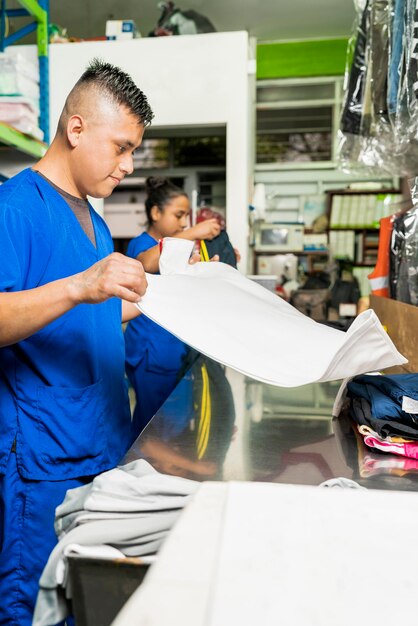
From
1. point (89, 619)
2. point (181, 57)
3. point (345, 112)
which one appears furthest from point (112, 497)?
point (181, 57)

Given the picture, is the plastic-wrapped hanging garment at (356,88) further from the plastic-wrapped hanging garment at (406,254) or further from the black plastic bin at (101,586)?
the black plastic bin at (101,586)

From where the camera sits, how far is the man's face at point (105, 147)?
52.6 inches

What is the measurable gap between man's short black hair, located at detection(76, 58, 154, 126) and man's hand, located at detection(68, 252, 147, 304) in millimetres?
537

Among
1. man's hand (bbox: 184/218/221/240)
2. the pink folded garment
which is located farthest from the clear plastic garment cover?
the pink folded garment

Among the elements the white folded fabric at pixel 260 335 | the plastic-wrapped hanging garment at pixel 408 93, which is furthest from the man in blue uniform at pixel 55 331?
the plastic-wrapped hanging garment at pixel 408 93

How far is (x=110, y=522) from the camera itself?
0.74 m

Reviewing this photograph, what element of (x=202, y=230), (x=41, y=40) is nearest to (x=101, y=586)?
(x=202, y=230)

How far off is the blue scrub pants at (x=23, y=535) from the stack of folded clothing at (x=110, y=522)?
0.45 m

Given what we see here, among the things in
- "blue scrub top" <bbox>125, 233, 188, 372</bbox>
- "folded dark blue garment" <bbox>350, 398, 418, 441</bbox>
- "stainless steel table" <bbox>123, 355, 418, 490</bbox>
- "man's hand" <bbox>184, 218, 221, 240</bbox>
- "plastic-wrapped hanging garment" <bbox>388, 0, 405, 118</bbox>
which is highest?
"plastic-wrapped hanging garment" <bbox>388, 0, 405, 118</bbox>

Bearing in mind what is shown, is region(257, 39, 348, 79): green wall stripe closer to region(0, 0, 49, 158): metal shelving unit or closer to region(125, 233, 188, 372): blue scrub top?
region(0, 0, 49, 158): metal shelving unit

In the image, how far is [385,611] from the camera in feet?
1.61

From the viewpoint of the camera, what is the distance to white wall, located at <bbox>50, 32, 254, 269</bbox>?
328 centimetres

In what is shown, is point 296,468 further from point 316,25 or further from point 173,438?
point 316,25

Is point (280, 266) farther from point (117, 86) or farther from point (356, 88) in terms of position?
point (117, 86)
